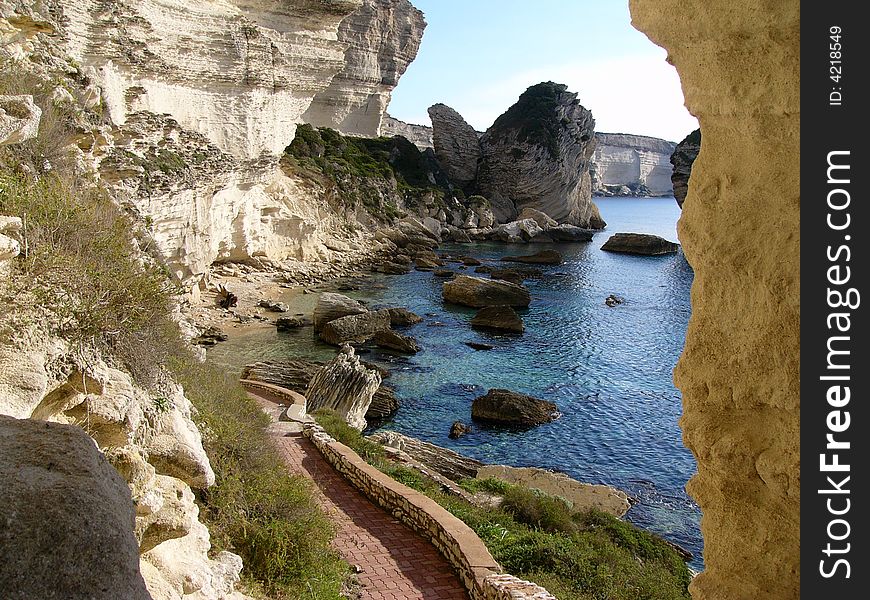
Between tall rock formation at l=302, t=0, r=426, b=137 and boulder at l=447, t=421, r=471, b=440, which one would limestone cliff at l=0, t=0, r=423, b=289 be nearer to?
boulder at l=447, t=421, r=471, b=440

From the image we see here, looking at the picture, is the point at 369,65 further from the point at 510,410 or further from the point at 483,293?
the point at 510,410

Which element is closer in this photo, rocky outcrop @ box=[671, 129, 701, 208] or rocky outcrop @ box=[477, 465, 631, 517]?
rocky outcrop @ box=[477, 465, 631, 517]

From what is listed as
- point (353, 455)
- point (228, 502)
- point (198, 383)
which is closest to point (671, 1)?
point (228, 502)

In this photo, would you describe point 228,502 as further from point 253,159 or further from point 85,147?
point 253,159

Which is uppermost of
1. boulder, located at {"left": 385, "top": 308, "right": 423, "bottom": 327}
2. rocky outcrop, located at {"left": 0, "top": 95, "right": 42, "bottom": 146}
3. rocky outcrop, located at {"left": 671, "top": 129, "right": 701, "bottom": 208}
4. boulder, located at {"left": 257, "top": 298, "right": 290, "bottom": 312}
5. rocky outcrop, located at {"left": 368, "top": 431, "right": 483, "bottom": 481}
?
rocky outcrop, located at {"left": 671, "top": 129, "right": 701, "bottom": 208}

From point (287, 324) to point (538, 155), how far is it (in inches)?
1856

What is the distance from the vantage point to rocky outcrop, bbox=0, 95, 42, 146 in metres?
7.55

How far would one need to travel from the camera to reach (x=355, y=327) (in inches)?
1186

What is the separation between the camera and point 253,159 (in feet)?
115

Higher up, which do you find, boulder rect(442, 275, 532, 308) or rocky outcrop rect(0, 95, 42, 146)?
rocky outcrop rect(0, 95, 42, 146)

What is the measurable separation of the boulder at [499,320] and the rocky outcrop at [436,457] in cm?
1452

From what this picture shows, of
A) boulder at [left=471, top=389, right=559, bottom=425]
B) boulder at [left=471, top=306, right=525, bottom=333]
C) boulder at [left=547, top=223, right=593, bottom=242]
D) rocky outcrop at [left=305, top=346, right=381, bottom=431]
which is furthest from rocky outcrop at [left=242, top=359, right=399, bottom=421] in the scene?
boulder at [left=547, top=223, right=593, bottom=242]

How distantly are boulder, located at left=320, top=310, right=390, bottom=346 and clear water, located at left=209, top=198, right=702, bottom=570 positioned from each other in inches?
36.2

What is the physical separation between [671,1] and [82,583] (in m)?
3.80
